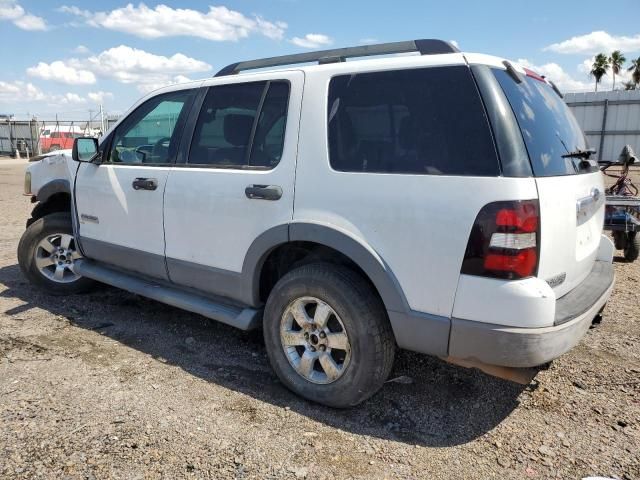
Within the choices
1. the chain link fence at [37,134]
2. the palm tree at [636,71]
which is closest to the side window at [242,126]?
the chain link fence at [37,134]

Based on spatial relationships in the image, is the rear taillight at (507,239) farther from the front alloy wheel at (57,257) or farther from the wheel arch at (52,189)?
the front alloy wheel at (57,257)

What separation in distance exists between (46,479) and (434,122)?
2572 millimetres

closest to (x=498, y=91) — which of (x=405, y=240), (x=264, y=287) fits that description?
(x=405, y=240)

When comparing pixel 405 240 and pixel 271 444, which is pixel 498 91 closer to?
pixel 405 240

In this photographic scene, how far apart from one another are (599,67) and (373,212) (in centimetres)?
6636

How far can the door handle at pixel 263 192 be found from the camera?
3.15m

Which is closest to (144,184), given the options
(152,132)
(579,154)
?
(152,132)

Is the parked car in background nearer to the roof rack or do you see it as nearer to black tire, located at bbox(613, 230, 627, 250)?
the roof rack

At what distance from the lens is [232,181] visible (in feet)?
11.1

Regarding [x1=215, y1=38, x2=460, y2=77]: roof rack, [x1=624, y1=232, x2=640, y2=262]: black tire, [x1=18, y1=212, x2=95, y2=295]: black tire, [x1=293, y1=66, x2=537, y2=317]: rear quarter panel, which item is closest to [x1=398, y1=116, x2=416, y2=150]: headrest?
[x1=293, y1=66, x2=537, y2=317]: rear quarter panel

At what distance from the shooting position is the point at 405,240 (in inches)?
105

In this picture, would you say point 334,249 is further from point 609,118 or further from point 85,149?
point 609,118

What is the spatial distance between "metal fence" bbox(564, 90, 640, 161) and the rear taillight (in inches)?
941

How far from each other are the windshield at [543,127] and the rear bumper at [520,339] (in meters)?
0.72
